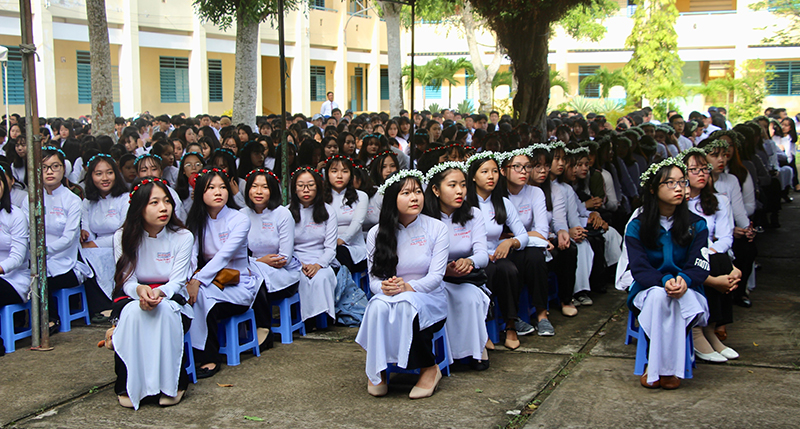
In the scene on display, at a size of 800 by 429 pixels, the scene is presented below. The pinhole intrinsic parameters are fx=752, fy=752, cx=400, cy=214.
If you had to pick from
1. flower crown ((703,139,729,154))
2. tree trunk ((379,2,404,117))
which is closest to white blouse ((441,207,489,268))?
flower crown ((703,139,729,154))

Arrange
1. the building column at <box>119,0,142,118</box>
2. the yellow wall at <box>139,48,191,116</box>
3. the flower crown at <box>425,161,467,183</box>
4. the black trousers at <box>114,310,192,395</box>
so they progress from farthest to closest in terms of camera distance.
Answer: the yellow wall at <box>139,48,191,116</box> → the building column at <box>119,0,142,118</box> → the flower crown at <box>425,161,467,183</box> → the black trousers at <box>114,310,192,395</box>

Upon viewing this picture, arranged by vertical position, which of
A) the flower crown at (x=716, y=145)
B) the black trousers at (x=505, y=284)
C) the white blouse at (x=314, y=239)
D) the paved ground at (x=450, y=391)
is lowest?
the paved ground at (x=450, y=391)

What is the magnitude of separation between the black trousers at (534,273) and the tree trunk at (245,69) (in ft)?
31.0

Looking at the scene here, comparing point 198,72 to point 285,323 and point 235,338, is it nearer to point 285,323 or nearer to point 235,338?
point 285,323

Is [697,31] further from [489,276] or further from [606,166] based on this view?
[489,276]

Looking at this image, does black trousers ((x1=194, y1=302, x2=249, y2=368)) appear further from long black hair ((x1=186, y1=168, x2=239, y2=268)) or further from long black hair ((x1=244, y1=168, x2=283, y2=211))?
long black hair ((x1=244, y1=168, x2=283, y2=211))

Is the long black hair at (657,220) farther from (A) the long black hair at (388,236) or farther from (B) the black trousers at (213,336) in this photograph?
(B) the black trousers at (213,336)

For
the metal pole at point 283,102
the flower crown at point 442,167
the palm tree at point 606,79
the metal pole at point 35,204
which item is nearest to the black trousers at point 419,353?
the flower crown at point 442,167

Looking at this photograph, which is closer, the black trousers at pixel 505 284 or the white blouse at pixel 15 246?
the white blouse at pixel 15 246

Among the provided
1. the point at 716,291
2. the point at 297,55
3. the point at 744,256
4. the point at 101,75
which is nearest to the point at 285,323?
the point at 716,291

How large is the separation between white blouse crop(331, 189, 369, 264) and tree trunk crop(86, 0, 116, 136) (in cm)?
611

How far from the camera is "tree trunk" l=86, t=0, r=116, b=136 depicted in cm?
1130

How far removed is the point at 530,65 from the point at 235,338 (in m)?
7.07

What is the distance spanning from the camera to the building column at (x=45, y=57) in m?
19.6
